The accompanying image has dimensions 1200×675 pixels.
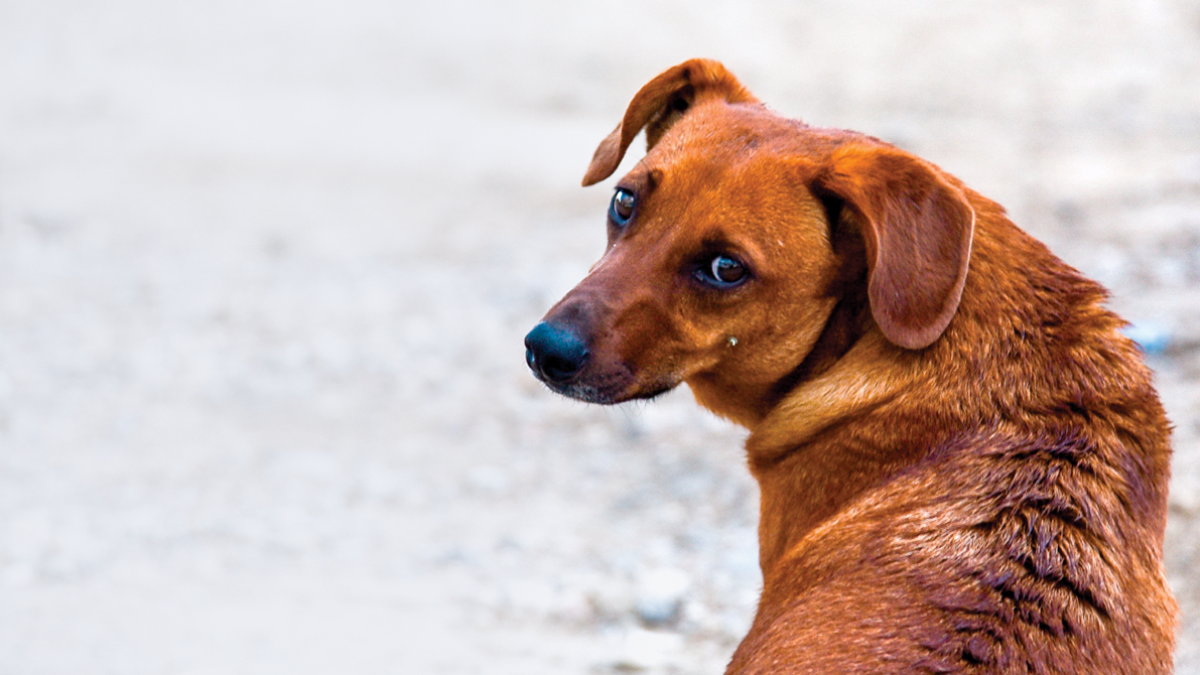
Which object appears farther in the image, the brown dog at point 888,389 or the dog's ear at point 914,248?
the dog's ear at point 914,248

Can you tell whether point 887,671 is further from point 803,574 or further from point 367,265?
point 367,265

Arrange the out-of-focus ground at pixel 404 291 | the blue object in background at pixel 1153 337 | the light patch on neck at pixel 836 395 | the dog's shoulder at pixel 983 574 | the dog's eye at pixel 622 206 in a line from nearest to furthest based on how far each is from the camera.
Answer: the dog's shoulder at pixel 983 574, the light patch on neck at pixel 836 395, the dog's eye at pixel 622 206, the out-of-focus ground at pixel 404 291, the blue object in background at pixel 1153 337

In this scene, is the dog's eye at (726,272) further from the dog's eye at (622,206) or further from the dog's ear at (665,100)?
the dog's ear at (665,100)

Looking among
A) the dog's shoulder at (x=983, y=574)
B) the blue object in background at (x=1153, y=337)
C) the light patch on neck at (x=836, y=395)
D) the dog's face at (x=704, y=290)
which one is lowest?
the dog's shoulder at (x=983, y=574)

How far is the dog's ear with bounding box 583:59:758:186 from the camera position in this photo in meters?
3.60

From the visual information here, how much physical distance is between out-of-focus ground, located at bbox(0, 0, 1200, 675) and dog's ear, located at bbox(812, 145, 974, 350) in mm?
1771

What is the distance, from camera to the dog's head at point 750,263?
2.81 metres

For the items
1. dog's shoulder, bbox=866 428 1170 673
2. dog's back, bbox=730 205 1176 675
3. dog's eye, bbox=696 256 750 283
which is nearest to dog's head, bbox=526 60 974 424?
dog's eye, bbox=696 256 750 283

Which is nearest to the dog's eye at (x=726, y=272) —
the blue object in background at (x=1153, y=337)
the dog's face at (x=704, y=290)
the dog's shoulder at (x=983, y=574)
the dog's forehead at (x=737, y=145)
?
the dog's face at (x=704, y=290)

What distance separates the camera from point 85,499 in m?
5.27

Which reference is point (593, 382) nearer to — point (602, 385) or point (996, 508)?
point (602, 385)


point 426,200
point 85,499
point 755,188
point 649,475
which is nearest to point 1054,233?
point 649,475

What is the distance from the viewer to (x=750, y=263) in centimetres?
295

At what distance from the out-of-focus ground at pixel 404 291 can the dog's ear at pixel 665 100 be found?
1.65 metres
